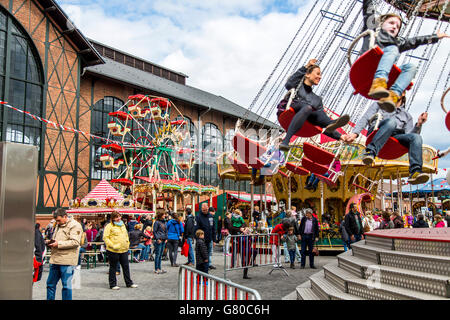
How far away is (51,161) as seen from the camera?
2259 centimetres

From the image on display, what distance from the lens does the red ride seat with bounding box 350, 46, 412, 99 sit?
15.6 ft

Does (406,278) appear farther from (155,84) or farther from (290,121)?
(155,84)

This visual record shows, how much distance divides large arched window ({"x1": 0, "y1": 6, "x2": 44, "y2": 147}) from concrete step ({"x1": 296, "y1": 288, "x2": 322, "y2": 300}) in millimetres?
18939

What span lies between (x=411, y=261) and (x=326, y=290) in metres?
1.24

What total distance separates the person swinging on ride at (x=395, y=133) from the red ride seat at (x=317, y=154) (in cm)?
97

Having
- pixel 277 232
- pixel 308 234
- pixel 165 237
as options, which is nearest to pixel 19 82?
pixel 165 237

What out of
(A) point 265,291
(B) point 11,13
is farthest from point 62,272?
(B) point 11,13

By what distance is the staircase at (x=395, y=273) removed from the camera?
412 centimetres

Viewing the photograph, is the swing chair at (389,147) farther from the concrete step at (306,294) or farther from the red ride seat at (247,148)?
the red ride seat at (247,148)

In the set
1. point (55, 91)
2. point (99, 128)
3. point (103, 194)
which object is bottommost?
point (103, 194)

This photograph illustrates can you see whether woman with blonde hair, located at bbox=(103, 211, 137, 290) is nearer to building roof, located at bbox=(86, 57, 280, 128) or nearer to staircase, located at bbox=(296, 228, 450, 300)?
staircase, located at bbox=(296, 228, 450, 300)

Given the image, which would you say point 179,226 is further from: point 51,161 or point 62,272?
point 51,161

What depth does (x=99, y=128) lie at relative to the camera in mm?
27188

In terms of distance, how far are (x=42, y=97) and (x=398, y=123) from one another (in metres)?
20.9
